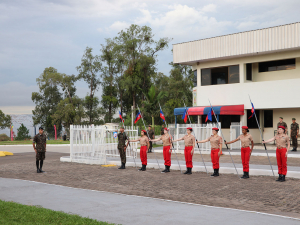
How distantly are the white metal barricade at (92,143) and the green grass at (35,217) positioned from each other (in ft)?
31.4

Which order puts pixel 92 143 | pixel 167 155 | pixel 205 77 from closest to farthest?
pixel 167 155, pixel 92 143, pixel 205 77

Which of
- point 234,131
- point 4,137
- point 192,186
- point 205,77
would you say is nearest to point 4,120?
point 4,137

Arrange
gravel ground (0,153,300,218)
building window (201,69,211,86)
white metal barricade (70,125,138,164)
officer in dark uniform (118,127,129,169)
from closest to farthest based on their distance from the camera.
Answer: gravel ground (0,153,300,218) < officer in dark uniform (118,127,129,169) < white metal barricade (70,125,138,164) < building window (201,69,211,86)

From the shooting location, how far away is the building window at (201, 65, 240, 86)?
25.0m

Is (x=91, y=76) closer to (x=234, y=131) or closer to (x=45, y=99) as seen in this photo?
(x=45, y=99)

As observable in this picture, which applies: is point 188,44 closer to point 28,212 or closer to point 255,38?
point 255,38

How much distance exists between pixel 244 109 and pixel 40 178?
51.3 feet

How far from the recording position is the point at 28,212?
704 cm

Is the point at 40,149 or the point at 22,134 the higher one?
the point at 40,149

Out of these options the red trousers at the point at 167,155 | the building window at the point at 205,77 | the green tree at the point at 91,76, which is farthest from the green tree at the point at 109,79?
the red trousers at the point at 167,155

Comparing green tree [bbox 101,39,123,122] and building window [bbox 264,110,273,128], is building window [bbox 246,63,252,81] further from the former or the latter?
green tree [bbox 101,39,123,122]

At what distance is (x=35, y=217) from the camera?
22.0ft

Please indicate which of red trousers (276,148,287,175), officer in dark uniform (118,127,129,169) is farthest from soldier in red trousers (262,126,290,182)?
officer in dark uniform (118,127,129,169)

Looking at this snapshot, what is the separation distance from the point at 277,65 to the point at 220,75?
402 cm
